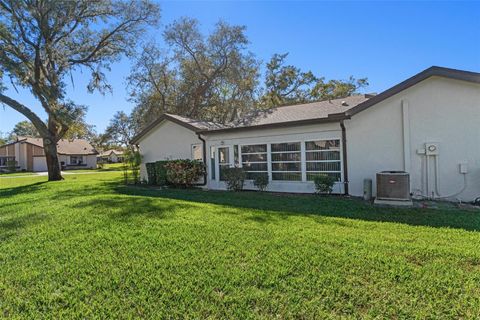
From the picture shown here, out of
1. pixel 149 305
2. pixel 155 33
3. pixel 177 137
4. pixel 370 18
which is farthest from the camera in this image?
pixel 155 33

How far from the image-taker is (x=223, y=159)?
12867 mm

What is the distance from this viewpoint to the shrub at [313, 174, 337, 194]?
9.36 m

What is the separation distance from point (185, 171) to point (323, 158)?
20.8 ft

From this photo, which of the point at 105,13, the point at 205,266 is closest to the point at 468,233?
the point at 205,266

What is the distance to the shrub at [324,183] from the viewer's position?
30.7 ft

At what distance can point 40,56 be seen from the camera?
59.5 ft

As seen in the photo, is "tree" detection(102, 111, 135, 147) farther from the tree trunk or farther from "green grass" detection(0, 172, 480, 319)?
"green grass" detection(0, 172, 480, 319)

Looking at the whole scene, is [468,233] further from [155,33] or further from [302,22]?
[155,33]

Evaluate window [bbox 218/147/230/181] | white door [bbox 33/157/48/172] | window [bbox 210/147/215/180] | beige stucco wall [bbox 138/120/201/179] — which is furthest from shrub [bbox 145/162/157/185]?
white door [bbox 33/157/48/172]

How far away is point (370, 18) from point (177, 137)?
1034cm

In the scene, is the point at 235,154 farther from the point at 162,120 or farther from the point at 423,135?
the point at 423,135

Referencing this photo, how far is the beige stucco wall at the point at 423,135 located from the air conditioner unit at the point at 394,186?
941 millimetres

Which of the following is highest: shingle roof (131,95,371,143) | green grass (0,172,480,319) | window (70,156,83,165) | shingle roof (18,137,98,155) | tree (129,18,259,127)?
tree (129,18,259,127)

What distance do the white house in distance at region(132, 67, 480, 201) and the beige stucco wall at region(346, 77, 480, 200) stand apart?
0.02 m
